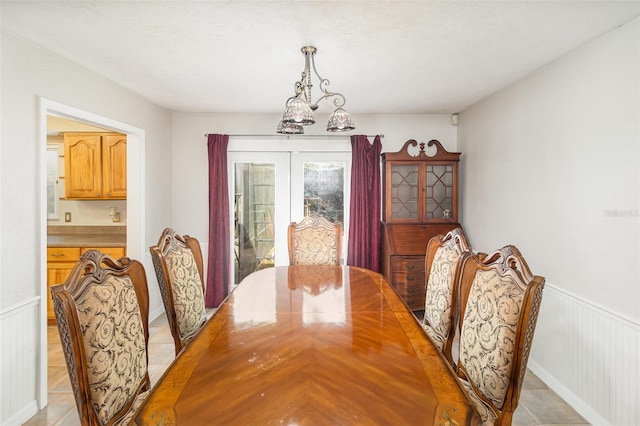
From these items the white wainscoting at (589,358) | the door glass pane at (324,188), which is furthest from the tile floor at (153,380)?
the door glass pane at (324,188)

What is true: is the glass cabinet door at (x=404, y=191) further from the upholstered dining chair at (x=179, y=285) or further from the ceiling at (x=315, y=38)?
the upholstered dining chair at (x=179, y=285)

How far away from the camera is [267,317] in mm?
1760

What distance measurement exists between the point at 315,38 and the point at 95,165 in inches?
127

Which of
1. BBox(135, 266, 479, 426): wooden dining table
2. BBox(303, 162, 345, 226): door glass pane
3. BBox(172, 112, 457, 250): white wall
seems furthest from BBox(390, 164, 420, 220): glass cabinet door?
BBox(135, 266, 479, 426): wooden dining table

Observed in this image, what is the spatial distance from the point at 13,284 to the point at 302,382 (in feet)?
7.03

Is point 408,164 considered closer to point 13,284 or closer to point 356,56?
point 356,56

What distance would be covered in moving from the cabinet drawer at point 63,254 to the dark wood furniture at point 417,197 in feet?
11.4

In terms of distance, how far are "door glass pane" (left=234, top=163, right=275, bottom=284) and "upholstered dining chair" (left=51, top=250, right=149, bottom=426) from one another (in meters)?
2.92

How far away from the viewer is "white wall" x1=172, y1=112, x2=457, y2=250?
4.32 meters

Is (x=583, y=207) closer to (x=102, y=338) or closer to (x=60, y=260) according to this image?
(x=102, y=338)

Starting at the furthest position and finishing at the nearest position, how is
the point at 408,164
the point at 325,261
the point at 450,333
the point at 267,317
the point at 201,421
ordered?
the point at 408,164
the point at 325,261
the point at 450,333
the point at 267,317
the point at 201,421

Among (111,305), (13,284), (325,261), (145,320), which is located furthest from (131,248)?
(111,305)

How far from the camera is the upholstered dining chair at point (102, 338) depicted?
1113 millimetres

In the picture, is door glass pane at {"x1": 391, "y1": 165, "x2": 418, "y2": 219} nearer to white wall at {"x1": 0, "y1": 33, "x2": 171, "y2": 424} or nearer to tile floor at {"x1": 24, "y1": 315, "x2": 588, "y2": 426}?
tile floor at {"x1": 24, "y1": 315, "x2": 588, "y2": 426}
